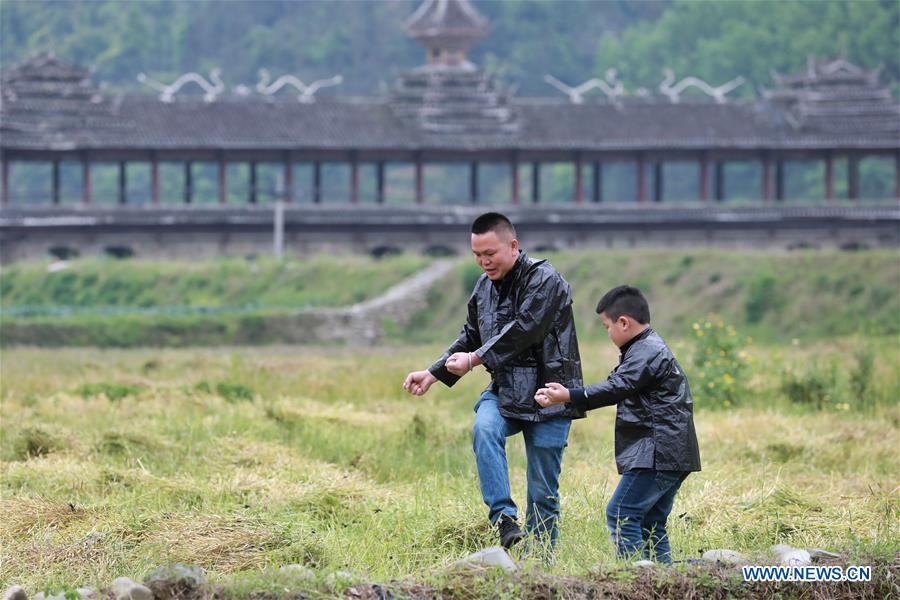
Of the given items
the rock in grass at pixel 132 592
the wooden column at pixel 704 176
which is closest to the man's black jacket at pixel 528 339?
the rock in grass at pixel 132 592

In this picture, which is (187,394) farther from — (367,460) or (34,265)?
(34,265)

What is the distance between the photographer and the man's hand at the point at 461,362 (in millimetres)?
7936

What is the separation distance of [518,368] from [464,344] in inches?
19.3

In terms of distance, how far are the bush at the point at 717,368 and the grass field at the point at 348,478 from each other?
97 mm

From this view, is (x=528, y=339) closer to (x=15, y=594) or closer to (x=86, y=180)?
(x=15, y=594)

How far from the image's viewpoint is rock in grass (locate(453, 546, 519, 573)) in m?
7.26

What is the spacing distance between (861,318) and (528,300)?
22.6m

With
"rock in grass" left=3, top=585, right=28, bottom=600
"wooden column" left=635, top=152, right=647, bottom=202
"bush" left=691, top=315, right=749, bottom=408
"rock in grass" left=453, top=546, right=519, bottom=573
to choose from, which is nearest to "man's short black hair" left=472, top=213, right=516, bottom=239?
"rock in grass" left=453, top=546, right=519, bottom=573

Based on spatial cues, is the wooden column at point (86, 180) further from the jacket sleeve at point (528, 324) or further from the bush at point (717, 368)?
the jacket sleeve at point (528, 324)

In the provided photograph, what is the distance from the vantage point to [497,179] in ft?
214

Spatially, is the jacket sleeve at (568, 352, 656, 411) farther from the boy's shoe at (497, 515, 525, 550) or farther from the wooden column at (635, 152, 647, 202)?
the wooden column at (635, 152, 647, 202)

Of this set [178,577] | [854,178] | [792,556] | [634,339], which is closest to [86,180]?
[854,178]

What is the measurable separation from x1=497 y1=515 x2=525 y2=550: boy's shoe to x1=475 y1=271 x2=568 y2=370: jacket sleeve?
2.51 feet

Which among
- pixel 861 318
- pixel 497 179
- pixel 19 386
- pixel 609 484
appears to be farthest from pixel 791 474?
pixel 497 179
